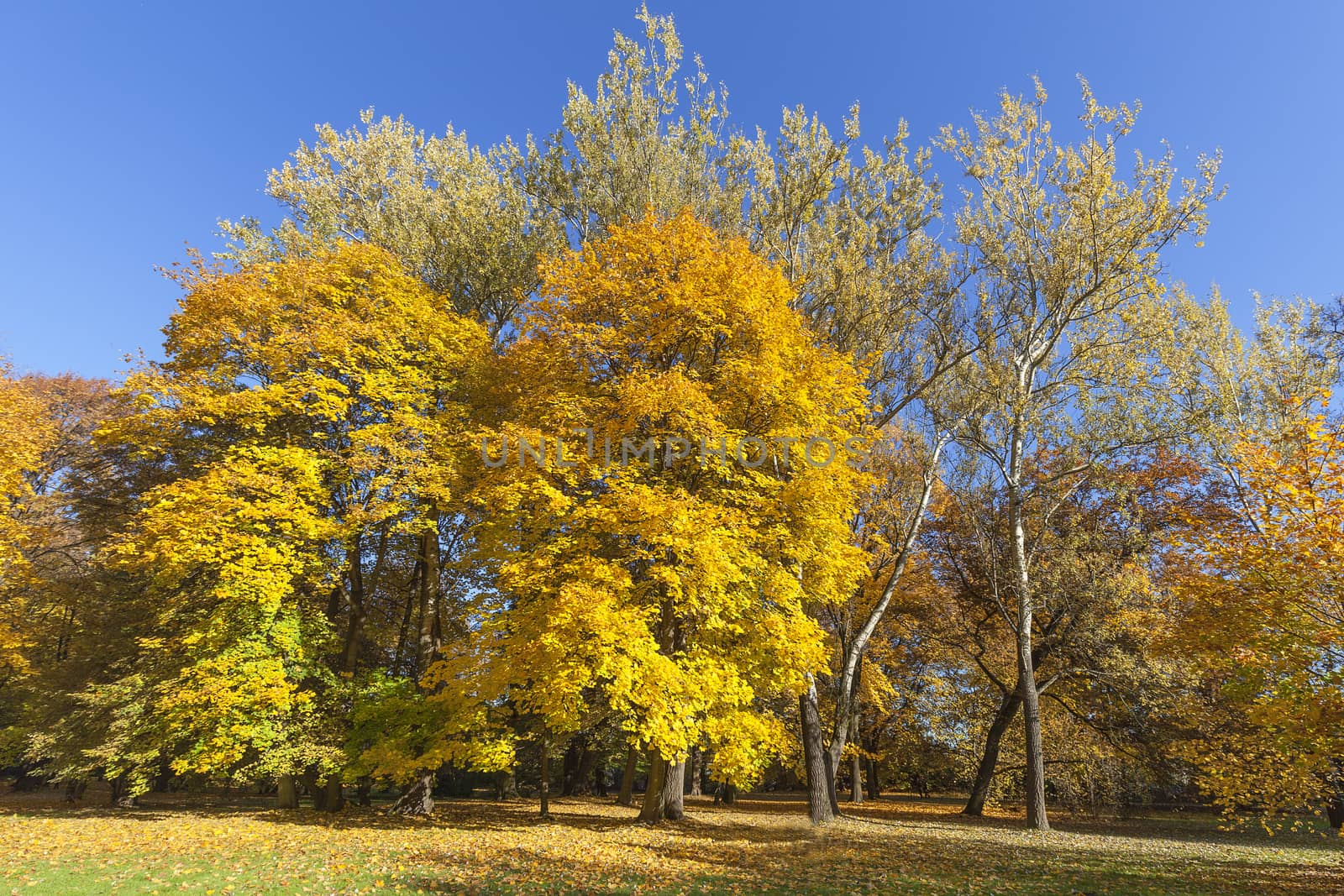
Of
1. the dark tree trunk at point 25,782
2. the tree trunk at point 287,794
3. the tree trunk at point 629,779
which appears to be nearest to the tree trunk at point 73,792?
the dark tree trunk at point 25,782

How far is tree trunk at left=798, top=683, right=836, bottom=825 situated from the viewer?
620 inches

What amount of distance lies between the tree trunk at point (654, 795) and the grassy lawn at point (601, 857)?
649 millimetres

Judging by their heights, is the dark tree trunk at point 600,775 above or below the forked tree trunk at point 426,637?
below

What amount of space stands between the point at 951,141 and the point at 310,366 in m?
19.7

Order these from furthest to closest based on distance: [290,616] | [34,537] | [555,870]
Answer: [34,537]
[290,616]
[555,870]

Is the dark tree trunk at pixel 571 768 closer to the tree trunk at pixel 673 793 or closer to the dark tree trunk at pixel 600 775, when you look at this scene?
the dark tree trunk at pixel 600 775

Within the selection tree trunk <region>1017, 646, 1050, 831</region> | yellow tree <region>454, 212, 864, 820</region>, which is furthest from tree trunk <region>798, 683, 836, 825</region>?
tree trunk <region>1017, 646, 1050, 831</region>

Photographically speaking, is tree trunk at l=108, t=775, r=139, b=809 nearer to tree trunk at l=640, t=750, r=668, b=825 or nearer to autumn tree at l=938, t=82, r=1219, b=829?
tree trunk at l=640, t=750, r=668, b=825

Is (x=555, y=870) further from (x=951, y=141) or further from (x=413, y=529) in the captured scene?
(x=951, y=141)

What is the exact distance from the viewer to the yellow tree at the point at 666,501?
36.9 feet

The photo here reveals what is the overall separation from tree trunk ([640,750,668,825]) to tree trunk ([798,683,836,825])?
3760 mm

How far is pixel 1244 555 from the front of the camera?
28.9 ft

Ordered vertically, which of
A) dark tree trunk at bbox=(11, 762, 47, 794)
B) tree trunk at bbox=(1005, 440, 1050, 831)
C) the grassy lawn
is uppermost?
tree trunk at bbox=(1005, 440, 1050, 831)

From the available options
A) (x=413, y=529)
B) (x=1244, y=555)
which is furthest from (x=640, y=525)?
(x=1244, y=555)
